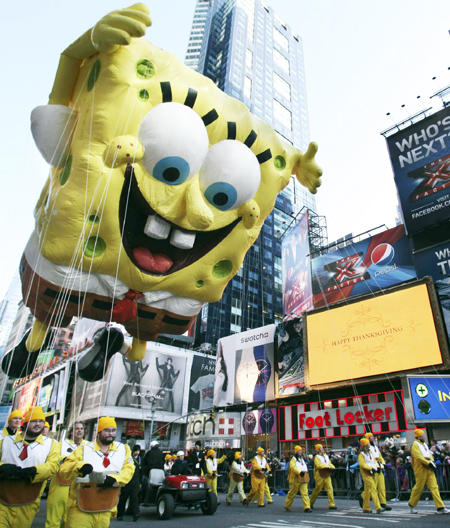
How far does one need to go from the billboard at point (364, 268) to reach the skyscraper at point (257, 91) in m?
31.1

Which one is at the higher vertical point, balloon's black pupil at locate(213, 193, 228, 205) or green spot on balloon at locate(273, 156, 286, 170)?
green spot on balloon at locate(273, 156, 286, 170)

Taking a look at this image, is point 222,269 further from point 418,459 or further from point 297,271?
point 297,271

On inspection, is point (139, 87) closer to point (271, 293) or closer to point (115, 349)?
point (115, 349)

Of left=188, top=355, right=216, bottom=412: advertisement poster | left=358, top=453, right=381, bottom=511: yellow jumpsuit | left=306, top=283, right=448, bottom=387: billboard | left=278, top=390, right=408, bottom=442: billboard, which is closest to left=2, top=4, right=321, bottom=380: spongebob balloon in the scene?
left=358, top=453, right=381, bottom=511: yellow jumpsuit

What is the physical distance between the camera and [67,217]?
4961mm

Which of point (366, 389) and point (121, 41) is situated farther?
point (366, 389)

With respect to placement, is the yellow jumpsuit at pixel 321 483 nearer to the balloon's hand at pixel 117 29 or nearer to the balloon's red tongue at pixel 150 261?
Result: the balloon's red tongue at pixel 150 261

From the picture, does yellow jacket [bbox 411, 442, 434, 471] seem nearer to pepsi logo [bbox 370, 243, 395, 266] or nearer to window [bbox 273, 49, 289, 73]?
pepsi logo [bbox 370, 243, 395, 266]

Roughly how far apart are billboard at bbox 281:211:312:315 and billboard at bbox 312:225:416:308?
2.96ft

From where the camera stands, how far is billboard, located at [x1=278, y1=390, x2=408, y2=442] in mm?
22047

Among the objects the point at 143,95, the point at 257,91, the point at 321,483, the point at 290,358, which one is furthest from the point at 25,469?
the point at 257,91

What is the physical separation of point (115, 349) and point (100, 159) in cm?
305

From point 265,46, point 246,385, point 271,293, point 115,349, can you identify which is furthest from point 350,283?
point 265,46

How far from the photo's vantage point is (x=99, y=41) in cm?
496
